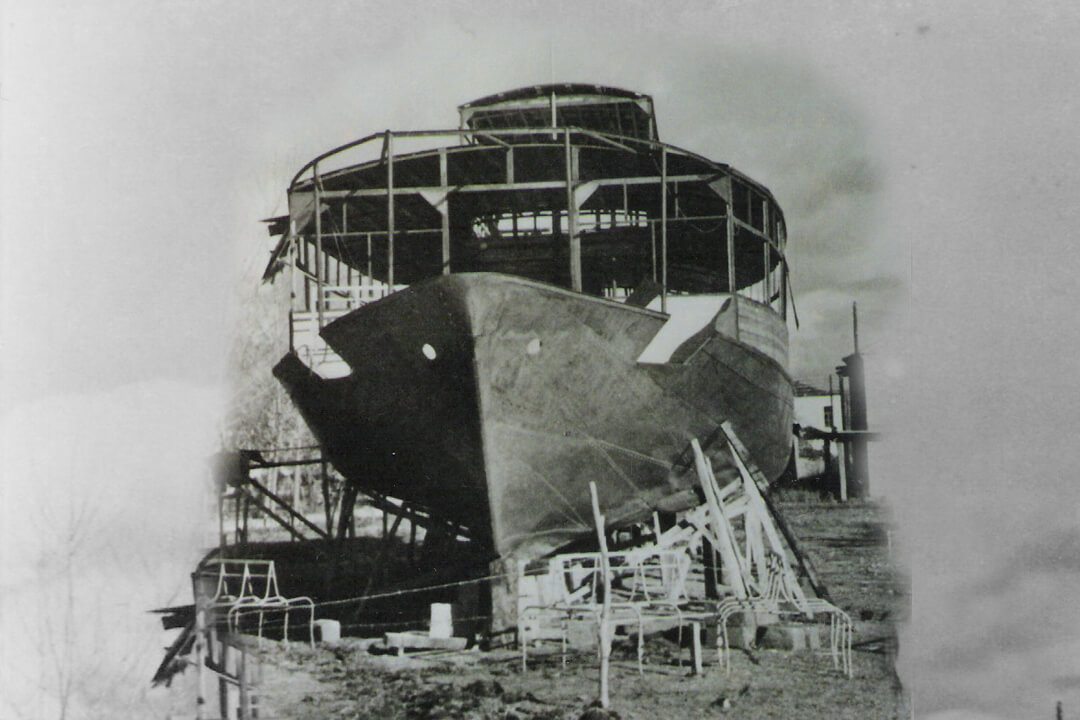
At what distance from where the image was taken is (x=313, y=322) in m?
10.2

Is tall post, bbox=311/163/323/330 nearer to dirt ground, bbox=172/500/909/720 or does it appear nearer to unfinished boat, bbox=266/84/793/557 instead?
unfinished boat, bbox=266/84/793/557

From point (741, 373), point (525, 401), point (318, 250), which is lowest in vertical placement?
point (525, 401)

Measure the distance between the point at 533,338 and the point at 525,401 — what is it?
0.55 metres

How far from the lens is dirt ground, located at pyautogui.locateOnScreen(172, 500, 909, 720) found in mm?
5852

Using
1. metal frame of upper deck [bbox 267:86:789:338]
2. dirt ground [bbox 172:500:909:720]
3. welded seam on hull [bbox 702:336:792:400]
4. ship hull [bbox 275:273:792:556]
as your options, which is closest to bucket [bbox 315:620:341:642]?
dirt ground [bbox 172:500:909:720]

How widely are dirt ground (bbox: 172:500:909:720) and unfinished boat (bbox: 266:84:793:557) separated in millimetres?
1293

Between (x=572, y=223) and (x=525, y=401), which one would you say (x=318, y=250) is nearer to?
(x=572, y=223)

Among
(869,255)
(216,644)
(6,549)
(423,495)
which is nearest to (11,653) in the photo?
(6,549)

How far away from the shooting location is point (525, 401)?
7.64 meters

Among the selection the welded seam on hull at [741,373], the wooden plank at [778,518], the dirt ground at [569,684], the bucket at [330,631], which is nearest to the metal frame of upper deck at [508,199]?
the welded seam on hull at [741,373]

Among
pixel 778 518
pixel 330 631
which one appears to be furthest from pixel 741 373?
pixel 330 631

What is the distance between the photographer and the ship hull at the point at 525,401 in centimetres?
745

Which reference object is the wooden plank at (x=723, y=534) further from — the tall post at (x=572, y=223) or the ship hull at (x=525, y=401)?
the tall post at (x=572, y=223)

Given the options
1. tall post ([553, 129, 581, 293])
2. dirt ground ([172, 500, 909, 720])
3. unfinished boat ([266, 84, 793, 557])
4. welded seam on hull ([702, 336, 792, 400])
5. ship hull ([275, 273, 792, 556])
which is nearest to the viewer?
dirt ground ([172, 500, 909, 720])
